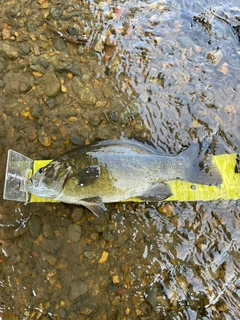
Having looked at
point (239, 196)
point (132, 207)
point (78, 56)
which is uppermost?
point (78, 56)

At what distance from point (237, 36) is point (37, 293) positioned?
4.20m

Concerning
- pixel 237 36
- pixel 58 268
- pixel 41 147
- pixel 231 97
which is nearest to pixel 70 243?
pixel 58 268

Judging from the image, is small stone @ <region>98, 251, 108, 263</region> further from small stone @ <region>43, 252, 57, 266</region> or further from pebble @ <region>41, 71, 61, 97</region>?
pebble @ <region>41, 71, 61, 97</region>

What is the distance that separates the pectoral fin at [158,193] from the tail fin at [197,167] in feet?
0.79

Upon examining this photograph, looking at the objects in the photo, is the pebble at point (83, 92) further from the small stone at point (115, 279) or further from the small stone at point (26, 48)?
the small stone at point (115, 279)

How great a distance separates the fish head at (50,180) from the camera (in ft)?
10.3

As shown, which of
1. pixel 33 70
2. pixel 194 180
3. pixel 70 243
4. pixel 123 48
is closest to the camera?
pixel 194 180

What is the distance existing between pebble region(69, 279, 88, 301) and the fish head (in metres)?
1.07

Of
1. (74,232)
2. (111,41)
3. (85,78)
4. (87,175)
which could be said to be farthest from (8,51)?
(74,232)

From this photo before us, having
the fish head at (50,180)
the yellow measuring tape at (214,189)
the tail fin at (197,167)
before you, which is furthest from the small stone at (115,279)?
the tail fin at (197,167)

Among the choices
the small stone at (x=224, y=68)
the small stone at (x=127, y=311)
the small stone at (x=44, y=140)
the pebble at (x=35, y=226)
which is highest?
the small stone at (x=224, y=68)

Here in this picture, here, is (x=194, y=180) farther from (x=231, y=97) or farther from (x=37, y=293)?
(x=37, y=293)

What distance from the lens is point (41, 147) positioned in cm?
377

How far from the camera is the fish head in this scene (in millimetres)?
3152
